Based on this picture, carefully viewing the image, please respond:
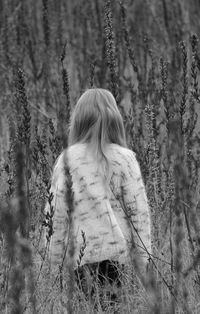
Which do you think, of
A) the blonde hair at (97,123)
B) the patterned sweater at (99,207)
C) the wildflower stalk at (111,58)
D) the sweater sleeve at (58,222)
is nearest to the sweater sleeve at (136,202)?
the patterned sweater at (99,207)

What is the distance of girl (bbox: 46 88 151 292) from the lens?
3.14m

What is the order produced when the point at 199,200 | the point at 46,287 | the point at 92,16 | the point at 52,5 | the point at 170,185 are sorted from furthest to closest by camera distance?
the point at 52,5
the point at 92,16
the point at 199,200
the point at 170,185
the point at 46,287

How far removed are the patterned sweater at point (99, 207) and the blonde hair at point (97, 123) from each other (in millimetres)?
52

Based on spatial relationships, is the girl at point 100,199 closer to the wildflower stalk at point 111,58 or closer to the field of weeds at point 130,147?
A: the field of weeds at point 130,147

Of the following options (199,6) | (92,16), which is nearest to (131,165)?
(92,16)

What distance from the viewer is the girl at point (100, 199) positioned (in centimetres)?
314

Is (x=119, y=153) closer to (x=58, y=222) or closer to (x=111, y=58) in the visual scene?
(x=58, y=222)

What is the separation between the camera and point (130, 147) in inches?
182

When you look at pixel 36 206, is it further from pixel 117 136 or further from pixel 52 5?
pixel 52 5

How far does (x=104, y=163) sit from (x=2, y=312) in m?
0.83

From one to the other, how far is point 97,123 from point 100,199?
1.19 feet

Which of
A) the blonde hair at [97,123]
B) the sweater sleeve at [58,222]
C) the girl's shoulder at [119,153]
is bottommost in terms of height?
the sweater sleeve at [58,222]

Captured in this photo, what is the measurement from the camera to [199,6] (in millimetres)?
9266

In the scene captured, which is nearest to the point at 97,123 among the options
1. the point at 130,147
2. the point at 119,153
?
the point at 119,153
